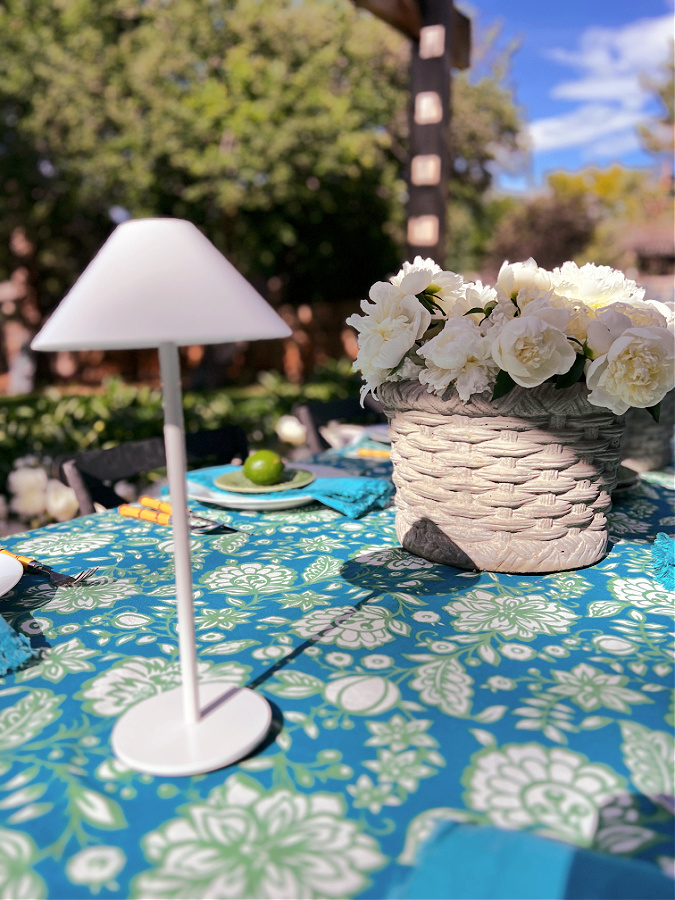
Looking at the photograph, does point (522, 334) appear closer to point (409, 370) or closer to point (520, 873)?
point (409, 370)


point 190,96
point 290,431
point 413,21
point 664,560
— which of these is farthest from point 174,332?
point 190,96

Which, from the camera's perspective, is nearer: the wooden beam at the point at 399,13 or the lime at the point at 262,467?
the lime at the point at 262,467

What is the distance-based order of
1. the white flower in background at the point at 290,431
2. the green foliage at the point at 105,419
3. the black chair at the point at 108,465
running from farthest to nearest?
the white flower in background at the point at 290,431
the green foliage at the point at 105,419
the black chair at the point at 108,465

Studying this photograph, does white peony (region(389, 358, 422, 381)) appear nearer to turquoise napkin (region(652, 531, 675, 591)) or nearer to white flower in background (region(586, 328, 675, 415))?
white flower in background (region(586, 328, 675, 415))

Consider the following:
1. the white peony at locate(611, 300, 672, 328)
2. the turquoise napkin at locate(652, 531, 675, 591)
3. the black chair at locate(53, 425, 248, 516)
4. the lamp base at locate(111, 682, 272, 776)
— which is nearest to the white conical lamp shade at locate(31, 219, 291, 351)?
the lamp base at locate(111, 682, 272, 776)

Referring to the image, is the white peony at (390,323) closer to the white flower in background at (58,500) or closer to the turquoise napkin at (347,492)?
the turquoise napkin at (347,492)

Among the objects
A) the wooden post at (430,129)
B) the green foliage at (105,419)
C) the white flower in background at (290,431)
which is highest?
the wooden post at (430,129)

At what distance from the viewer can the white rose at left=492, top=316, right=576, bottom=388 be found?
84 cm

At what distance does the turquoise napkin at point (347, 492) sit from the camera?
130cm

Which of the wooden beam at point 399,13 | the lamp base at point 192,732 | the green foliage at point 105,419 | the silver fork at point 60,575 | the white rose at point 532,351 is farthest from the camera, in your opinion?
the wooden beam at point 399,13

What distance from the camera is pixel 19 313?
1272 cm

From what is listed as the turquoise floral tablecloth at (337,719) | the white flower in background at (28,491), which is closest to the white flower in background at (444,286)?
the turquoise floral tablecloth at (337,719)

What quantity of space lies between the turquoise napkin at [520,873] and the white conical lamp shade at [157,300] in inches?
15.4

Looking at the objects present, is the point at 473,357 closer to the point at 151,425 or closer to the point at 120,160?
the point at 151,425
